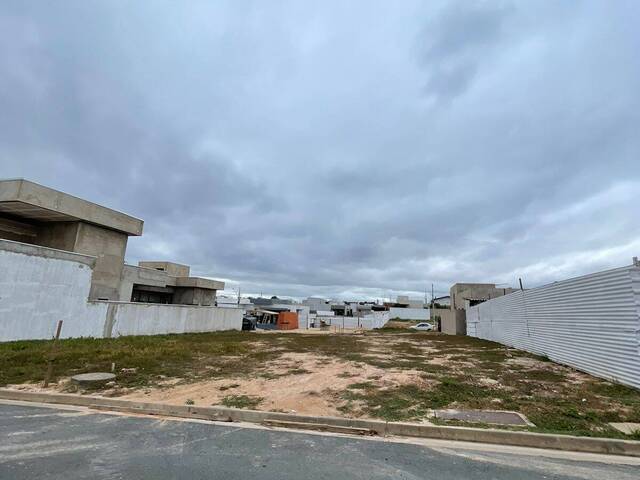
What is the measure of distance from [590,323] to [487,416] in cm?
669

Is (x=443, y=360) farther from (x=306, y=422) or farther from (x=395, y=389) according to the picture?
(x=306, y=422)

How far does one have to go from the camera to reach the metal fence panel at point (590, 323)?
9188 millimetres

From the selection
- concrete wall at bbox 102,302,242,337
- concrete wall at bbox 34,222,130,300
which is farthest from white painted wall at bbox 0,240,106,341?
concrete wall at bbox 34,222,130,300

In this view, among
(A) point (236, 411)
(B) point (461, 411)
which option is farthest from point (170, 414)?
(B) point (461, 411)

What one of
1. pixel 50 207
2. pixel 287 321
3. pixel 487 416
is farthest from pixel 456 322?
pixel 50 207

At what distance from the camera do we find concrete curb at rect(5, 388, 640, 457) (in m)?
5.55

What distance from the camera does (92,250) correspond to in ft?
85.6

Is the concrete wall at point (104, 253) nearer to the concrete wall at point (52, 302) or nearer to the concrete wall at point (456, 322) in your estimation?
the concrete wall at point (52, 302)

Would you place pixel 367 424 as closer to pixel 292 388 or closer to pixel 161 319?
pixel 292 388

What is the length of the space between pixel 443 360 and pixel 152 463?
476 inches

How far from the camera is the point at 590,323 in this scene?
11188mm

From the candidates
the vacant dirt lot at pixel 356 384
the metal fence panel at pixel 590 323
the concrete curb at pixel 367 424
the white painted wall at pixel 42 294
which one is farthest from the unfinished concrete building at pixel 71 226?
the metal fence panel at pixel 590 323

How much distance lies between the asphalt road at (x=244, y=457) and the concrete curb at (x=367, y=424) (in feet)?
0.93

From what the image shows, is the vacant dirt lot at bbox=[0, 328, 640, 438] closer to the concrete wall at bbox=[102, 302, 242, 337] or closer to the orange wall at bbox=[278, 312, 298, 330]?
the concrete wall at bbox=[102, 302, 242, 337]
